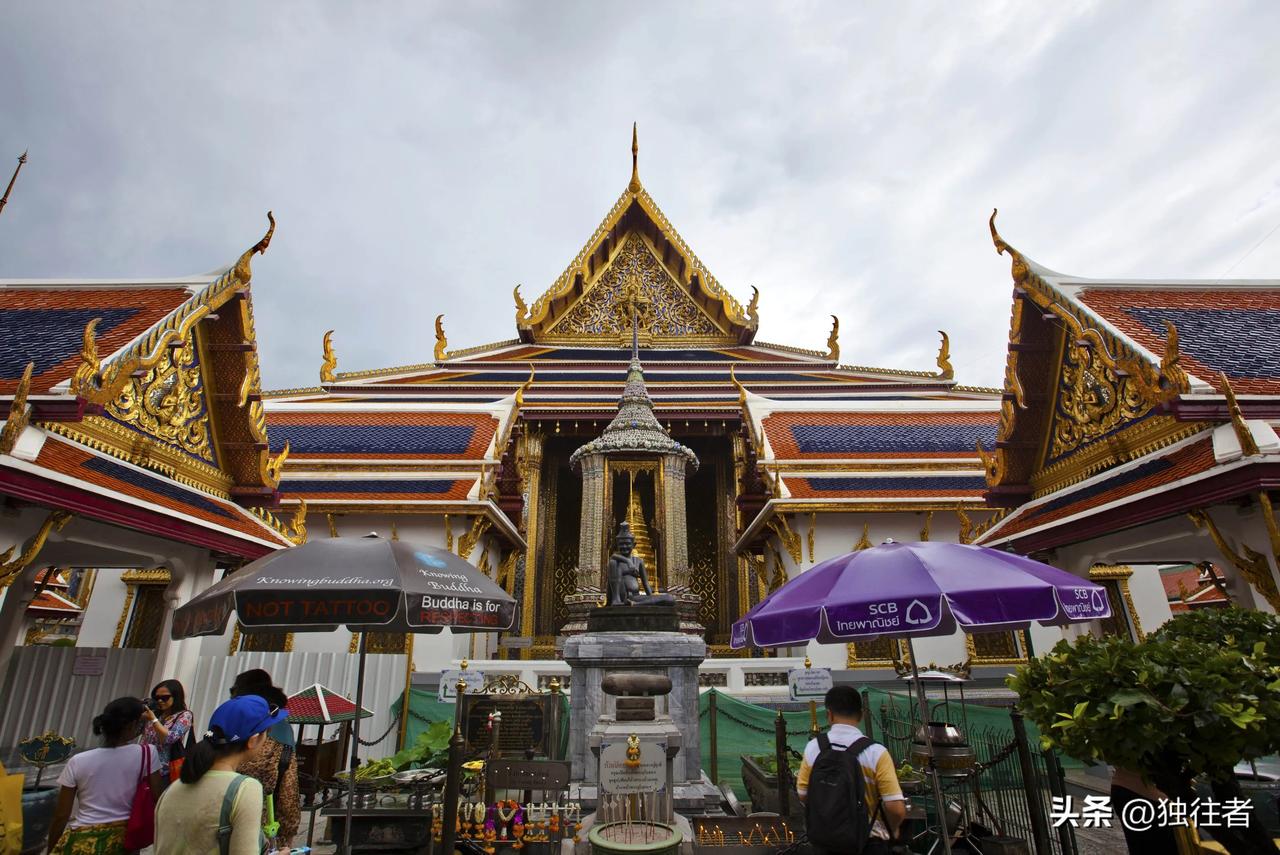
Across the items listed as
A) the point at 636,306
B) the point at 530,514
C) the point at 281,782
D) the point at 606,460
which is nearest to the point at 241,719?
the point at 281,782

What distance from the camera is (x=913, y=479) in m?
10.8

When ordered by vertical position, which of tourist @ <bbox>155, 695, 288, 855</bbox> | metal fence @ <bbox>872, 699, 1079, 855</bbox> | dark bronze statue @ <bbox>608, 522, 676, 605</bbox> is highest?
dark bronze statue @ <bbox>608, 522, 676, 605</bbox>

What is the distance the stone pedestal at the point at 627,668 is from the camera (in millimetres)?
5676

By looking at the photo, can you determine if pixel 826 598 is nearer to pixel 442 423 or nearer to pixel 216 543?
pixel 216 543

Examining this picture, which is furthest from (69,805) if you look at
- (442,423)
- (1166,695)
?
(442,423)

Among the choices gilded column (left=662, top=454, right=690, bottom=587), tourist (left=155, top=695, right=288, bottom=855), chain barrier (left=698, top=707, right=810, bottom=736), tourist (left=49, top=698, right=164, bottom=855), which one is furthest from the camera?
gilded column (left=662, top=454, right=690, bottom=587)

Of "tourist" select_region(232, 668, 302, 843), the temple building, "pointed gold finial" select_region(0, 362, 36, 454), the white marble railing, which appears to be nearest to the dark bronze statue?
the temple building

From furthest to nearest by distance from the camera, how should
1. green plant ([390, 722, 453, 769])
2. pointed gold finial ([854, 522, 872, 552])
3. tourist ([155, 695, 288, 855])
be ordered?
pointed gold finial ([854, 522, 872, 552]), green plant ([390, 722, 453, 769]), tourist ([155, 695, 288, 855])

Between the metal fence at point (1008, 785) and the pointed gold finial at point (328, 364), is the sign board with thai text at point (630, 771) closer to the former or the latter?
the metal fence at point (1008, 785)

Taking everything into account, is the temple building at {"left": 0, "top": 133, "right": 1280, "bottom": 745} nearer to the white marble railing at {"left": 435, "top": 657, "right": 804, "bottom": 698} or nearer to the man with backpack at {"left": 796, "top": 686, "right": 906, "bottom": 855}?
the white marble railing at {"left": 435, "top": 657, "right": 804, "bottom": 698}

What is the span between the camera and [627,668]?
5.81 meters

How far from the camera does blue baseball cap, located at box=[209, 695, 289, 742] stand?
2.29 meters

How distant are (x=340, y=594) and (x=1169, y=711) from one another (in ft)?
11.8

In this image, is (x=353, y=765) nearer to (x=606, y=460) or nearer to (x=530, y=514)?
(x=606, y=460)
